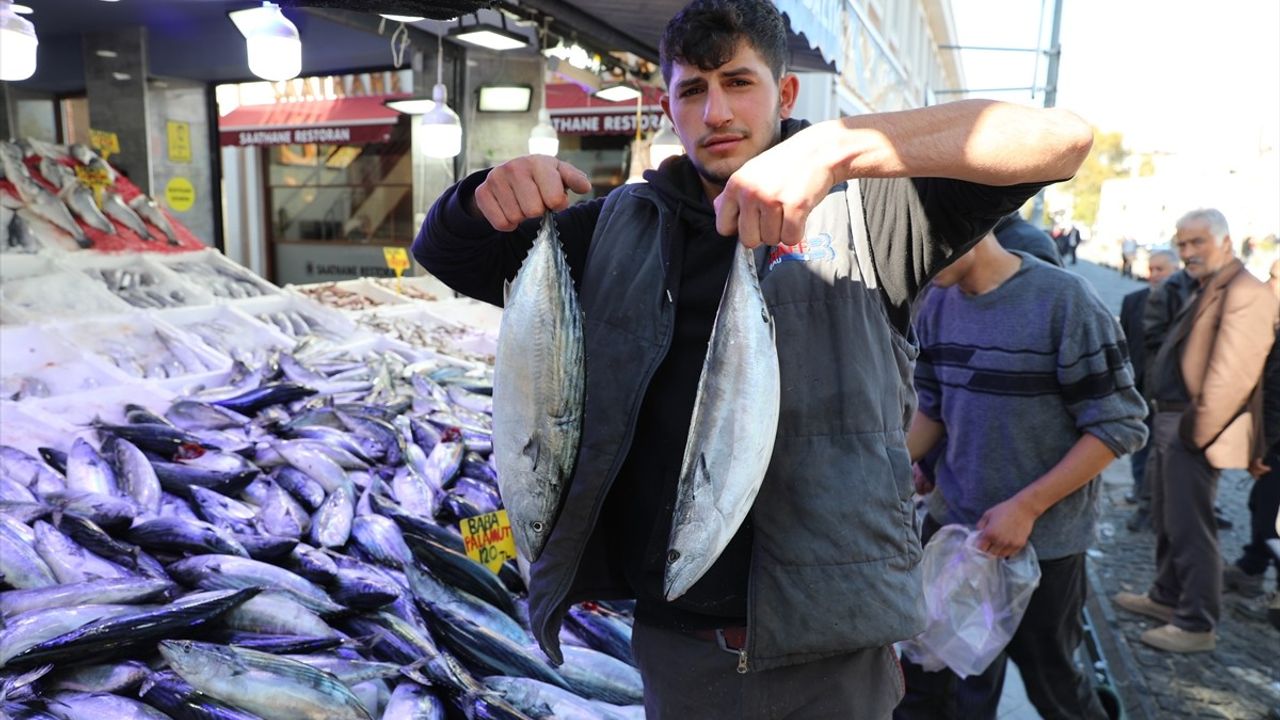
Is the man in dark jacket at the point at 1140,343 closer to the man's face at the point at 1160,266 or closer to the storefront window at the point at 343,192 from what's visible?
the man's face at the point at 1160,266

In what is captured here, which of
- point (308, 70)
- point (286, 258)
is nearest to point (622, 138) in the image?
point (308, 70)

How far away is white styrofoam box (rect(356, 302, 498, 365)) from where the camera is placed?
6.20 meters

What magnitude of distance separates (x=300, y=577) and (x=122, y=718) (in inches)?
29.9

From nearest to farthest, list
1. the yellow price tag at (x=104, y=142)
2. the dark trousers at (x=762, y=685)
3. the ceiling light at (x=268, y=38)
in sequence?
the dark trousers at (x=762, y=685)
the ceiling light at (x=268, y=38)
the yellow price tag at (x=104, y=142)

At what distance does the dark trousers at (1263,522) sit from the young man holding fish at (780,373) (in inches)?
206

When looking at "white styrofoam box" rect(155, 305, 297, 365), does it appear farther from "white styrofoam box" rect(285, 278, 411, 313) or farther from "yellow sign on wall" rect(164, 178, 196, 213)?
"yellow sign on wall" rect(164, 178, 196, 213)

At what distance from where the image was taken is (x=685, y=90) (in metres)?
1.60

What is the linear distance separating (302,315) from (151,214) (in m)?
1.57

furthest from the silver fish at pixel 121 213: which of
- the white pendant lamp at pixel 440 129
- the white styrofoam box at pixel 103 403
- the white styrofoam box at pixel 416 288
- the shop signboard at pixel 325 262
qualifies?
the shop signboard at pixel 325 262

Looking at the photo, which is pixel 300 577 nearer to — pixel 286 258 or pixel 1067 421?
pixel 1067 421

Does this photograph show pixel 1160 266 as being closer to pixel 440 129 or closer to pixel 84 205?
pixel 440 129

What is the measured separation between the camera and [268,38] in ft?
10.9

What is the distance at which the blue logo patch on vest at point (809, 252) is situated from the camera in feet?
5.15

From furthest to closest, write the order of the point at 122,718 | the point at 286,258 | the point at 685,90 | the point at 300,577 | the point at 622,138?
the point at 286,258
the point at 622,138
the point at 300,577
the point at 122,718
the point at 685,90
